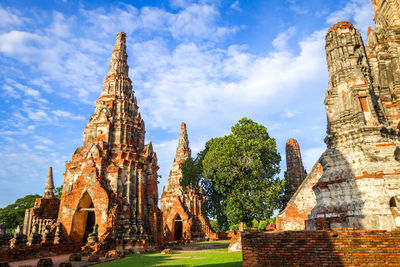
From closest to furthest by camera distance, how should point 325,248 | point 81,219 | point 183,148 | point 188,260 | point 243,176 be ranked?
point 325,248 < point 188,260 < point 81,219 < point 243,176 < point 183,148

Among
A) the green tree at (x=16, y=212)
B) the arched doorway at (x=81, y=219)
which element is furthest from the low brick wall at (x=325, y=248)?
the green tree at (x=16, y=212)

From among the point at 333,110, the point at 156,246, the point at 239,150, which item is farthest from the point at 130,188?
the point at 333,110

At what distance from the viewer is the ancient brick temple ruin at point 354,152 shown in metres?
8.22

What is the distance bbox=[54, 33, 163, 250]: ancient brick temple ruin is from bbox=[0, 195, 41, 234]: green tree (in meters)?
25.0

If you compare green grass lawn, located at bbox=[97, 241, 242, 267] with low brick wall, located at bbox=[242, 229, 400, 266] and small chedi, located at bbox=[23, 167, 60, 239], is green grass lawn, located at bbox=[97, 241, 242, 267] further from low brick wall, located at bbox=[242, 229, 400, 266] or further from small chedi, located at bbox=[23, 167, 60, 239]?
small chedi, located at bbox=[23, 167, 60, 239]

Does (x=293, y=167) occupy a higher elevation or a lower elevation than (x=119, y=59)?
lower

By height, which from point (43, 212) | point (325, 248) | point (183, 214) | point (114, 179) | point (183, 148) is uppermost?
point (183, 148)

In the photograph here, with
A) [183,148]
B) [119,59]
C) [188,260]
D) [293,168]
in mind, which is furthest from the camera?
[183,148]

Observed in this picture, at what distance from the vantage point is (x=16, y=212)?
40.4 meters

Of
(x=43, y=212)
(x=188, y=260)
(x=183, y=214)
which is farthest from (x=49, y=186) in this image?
(x=188, y=260)

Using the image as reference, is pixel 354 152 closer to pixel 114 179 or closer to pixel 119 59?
pixel 114 179

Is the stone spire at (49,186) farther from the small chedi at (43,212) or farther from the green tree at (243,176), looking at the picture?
the green tree at (243,176)

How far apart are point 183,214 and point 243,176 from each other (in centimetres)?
1525

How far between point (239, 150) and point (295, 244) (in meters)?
15.1
